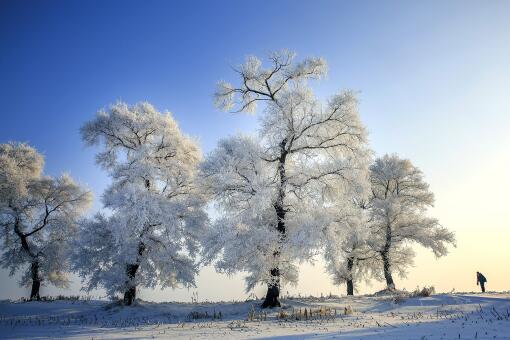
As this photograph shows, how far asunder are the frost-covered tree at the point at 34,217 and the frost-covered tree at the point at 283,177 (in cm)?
1619

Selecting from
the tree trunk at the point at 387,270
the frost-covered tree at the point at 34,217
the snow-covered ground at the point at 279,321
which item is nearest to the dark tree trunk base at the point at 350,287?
the tree trunk at the point at 387,270

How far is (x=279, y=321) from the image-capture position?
1399cm

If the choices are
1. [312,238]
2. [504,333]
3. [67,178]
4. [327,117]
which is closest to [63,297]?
[67,178]

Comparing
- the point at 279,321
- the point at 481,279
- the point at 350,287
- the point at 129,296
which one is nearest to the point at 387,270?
the point at 350,287

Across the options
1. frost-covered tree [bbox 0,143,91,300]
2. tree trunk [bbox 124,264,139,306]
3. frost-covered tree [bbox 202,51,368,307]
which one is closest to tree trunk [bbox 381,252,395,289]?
frost-covered tree [bbox 202,51,368,307]

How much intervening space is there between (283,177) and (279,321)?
6305 mm

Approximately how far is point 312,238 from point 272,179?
11.5 ft

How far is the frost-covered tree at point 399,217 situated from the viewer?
27719 millimetres

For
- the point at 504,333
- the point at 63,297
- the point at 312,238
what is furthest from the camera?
the point at 63,297

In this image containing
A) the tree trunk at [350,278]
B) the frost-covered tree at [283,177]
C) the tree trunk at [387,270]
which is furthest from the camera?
the tree trunk at [350,278]

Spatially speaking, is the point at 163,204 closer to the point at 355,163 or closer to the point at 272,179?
the point at 272,179

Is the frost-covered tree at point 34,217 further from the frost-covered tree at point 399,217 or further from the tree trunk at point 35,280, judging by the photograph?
the frost-covered tree at point 399,217

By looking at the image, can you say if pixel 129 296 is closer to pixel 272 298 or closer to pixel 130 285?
pixel 130 285

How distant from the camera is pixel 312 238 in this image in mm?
15539
